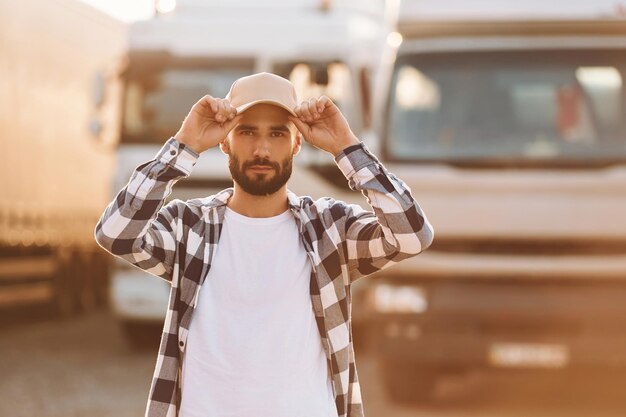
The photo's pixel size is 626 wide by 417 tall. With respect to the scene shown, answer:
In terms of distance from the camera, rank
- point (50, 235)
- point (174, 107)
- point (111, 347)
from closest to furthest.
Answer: point (174, 107) → point (111, 347) → point (50, 235)

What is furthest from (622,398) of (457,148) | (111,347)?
(111,347)

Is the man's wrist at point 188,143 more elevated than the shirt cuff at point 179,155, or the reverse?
the man's wrist at point 188,143

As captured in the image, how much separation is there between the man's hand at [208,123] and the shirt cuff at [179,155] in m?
0.01

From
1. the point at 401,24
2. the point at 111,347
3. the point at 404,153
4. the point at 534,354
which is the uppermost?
the point at 401,24

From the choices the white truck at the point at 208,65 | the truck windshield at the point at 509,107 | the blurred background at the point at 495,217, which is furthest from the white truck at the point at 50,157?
the truck windshield at the point at 509,107

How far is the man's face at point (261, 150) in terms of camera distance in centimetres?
359

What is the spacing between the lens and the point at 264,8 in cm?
1398

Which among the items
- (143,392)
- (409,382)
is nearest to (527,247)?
(409,382)

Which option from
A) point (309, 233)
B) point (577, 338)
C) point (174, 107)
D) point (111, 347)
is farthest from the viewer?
point (111, 347)

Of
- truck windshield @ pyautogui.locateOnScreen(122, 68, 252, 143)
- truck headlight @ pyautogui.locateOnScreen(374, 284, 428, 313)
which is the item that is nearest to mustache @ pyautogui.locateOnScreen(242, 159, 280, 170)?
truck headlight @ pyautogui.locateOnScreen(374, 284, 428, 313)

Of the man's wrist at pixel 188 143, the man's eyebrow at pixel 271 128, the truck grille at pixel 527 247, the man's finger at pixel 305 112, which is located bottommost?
the truck grille at pixel 527 247

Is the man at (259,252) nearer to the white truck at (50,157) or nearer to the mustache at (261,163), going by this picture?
the mustache at (261,163)

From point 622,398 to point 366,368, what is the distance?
3.40 m

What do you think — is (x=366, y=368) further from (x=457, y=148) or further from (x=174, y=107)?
(x=457, y=148)
